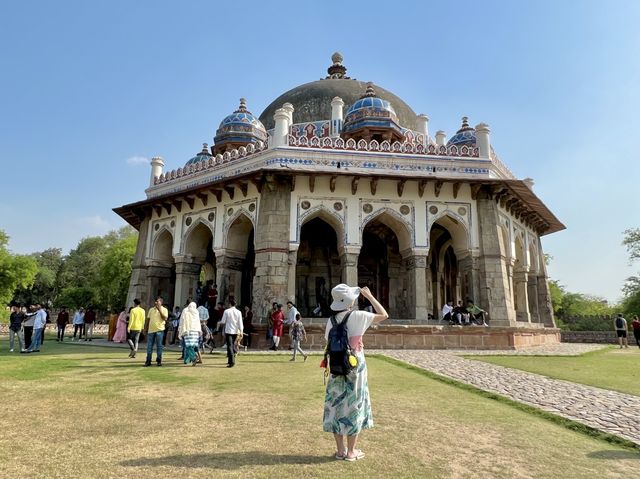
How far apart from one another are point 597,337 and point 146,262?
24724 millimetres

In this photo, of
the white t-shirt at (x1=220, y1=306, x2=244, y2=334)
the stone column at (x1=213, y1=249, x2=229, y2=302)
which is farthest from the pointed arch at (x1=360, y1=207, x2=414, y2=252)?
the white t-shirt at (x1=220, y1=306, x2=244, y2=334)

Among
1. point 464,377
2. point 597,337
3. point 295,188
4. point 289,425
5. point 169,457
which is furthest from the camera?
point 597,337

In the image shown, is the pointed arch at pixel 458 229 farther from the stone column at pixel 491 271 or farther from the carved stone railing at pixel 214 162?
the carved stone railing at pixel 214 162

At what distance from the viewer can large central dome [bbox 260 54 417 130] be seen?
2249 cm

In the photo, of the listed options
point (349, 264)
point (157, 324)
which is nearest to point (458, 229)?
point (349, 264)

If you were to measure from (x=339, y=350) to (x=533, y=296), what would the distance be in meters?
19.4

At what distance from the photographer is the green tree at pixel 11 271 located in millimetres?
29531

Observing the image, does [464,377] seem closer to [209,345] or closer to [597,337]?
[209,345]

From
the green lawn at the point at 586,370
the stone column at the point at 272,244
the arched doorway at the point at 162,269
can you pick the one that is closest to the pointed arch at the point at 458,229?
the green lawn at the point at 586,370

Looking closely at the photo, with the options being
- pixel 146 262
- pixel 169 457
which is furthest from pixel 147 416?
pixel 146 262

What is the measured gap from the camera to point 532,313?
66.7ft

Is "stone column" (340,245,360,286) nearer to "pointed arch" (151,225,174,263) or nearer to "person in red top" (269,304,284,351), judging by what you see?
"person in red top" (269,304,284,351)

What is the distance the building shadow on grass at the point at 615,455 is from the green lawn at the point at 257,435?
0.05ft

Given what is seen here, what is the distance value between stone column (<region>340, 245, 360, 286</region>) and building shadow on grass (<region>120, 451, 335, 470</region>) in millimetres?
11052
